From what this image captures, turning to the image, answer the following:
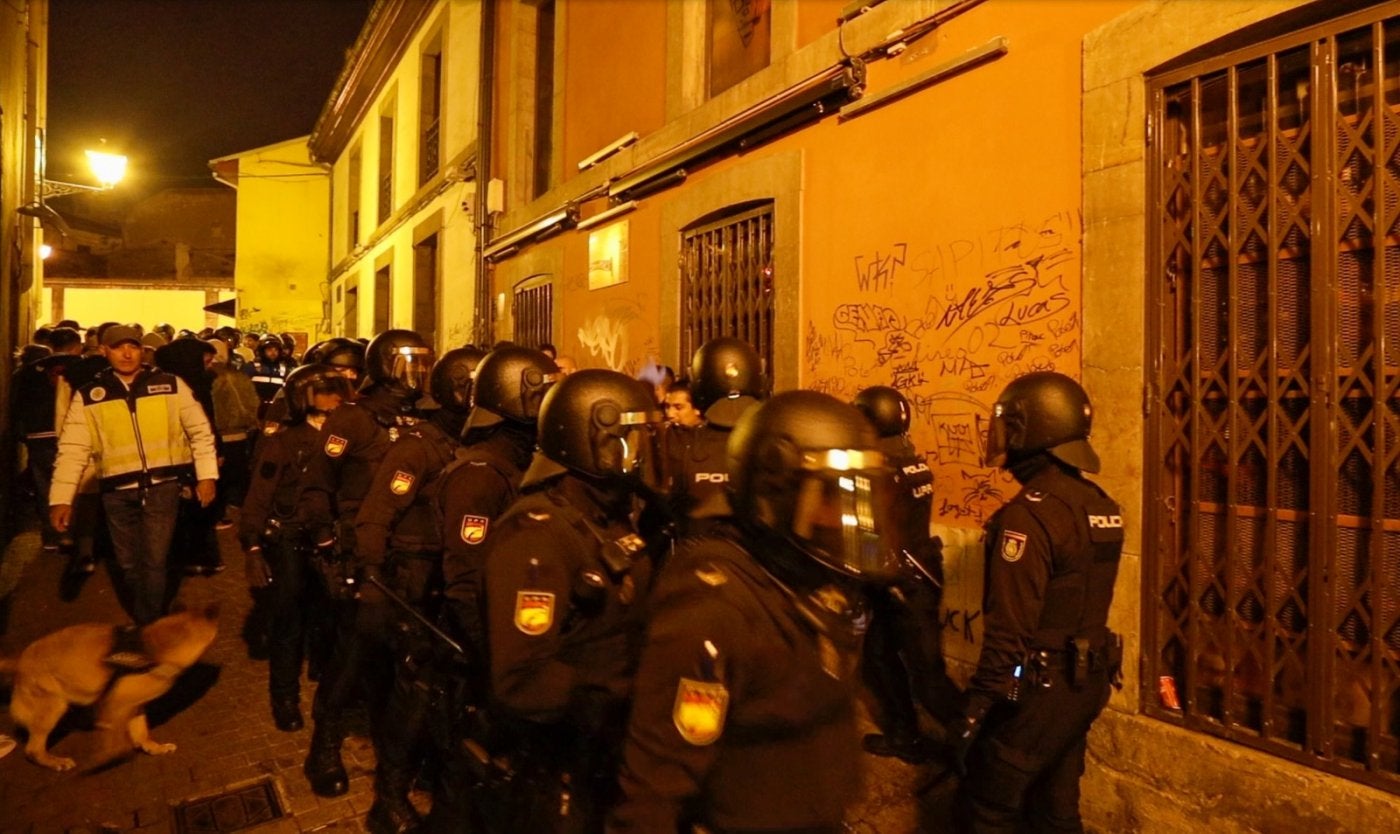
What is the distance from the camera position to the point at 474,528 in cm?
303

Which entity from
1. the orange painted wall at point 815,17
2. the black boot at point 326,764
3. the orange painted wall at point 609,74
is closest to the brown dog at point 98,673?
the black boot at point 326,764

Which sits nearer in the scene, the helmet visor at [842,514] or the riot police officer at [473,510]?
the helmet visor at [842,514]

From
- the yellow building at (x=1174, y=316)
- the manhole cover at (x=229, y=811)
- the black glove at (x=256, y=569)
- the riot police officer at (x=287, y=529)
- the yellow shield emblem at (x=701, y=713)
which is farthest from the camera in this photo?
the black glove at (x=256, y=569)

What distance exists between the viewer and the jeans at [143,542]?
17.4 feet

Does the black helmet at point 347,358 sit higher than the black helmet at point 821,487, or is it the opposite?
the black helmet at point 347,358

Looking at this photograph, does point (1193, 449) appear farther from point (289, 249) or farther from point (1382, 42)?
point (289, 249)

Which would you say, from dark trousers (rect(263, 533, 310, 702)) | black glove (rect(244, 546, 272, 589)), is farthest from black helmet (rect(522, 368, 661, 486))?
black glove (rect(244, 546, 272, 589))

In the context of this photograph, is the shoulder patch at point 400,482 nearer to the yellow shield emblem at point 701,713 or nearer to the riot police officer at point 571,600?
the riot police officer at point 571,600

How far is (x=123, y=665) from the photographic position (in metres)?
4.06

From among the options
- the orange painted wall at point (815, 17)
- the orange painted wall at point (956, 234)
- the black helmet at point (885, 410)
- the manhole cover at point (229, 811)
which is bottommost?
the manhole cover at point (229, 811)

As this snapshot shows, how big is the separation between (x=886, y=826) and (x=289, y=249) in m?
24.4

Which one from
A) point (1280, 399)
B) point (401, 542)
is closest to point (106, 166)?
point (401, 542)

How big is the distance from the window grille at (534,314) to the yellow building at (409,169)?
138 centimetres

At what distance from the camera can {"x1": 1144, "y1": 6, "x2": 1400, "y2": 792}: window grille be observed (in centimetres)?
323
